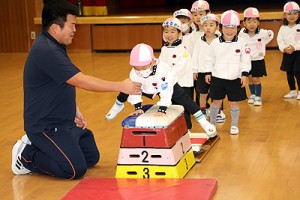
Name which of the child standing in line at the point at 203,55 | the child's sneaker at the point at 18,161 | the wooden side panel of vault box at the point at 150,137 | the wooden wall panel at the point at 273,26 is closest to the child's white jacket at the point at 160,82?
the wooden side panel of vault box at the point at 150,137

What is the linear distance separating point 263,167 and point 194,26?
85.9 inches

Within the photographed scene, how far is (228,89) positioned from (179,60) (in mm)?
518

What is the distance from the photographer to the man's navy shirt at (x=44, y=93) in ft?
13.6

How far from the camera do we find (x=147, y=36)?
33.9 ft

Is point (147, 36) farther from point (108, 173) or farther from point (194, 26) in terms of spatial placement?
point (108, 173)

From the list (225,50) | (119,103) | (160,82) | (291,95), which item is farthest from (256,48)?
(160,82)

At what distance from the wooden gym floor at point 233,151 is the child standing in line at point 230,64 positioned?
1.06ft

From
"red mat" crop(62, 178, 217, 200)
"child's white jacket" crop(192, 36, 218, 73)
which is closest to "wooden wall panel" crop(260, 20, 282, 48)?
"child's white jacket" crop(192, 36, 218, 73)

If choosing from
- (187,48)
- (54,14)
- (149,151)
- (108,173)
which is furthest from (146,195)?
(187,48)

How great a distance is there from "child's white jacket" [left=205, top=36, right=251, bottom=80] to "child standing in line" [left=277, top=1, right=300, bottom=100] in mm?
1381

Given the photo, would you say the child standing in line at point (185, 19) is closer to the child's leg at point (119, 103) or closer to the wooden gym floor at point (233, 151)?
the wooden gym floor at point (233, 151)

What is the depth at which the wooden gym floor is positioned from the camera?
3.94 metres

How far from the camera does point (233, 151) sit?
15.4ft

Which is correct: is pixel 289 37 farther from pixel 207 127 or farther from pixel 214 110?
pixel 207 127
